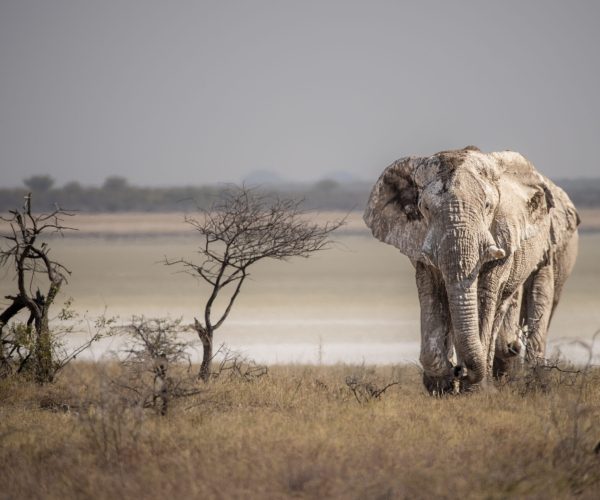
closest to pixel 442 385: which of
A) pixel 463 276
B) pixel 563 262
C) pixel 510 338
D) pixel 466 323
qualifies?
pixel 466 323

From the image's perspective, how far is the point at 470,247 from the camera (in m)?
12.6

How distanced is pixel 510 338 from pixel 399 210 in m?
2.21

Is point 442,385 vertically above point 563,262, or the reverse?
point 563,262

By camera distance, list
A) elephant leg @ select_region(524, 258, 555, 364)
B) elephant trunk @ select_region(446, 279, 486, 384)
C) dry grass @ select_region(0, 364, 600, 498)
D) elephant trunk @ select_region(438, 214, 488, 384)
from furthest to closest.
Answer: elephant leg @ select_region(524, 258, 555, 364)
elephant trunk @ select_region(446, 279, 486, 384)
elephant trunk @ select_region(438, 214, 488, 384)
dry grass @ select_region(0, 364, 600, 498)

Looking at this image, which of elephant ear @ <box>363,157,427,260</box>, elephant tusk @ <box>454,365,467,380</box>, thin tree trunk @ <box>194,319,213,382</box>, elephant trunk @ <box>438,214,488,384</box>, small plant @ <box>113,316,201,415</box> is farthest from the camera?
thin tree trunk @ <box>194,319,213,382</box>

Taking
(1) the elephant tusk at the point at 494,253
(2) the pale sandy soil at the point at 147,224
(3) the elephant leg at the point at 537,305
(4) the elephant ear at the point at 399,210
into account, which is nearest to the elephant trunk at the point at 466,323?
(1) the elephant tusk at the point at 494,253

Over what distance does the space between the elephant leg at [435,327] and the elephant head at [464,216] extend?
31cm

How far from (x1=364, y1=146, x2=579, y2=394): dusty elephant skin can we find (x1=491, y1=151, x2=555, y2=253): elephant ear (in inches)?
0.6

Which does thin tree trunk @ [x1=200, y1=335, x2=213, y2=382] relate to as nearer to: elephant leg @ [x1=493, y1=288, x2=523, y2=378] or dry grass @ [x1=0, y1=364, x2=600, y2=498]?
dry grass @ [x1=0, y1=364, x2=600, y2=498]

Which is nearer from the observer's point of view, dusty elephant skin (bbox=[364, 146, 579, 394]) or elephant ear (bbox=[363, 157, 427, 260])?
dusty elephant skin (bbox=[364, 146, 579, 394])

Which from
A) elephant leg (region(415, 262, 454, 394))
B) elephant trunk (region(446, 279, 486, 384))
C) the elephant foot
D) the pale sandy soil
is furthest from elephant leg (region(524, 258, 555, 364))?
the pale sandy soil

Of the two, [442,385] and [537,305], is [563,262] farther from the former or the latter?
[442,385]

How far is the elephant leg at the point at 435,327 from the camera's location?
13.6m

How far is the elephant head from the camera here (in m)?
12.6
